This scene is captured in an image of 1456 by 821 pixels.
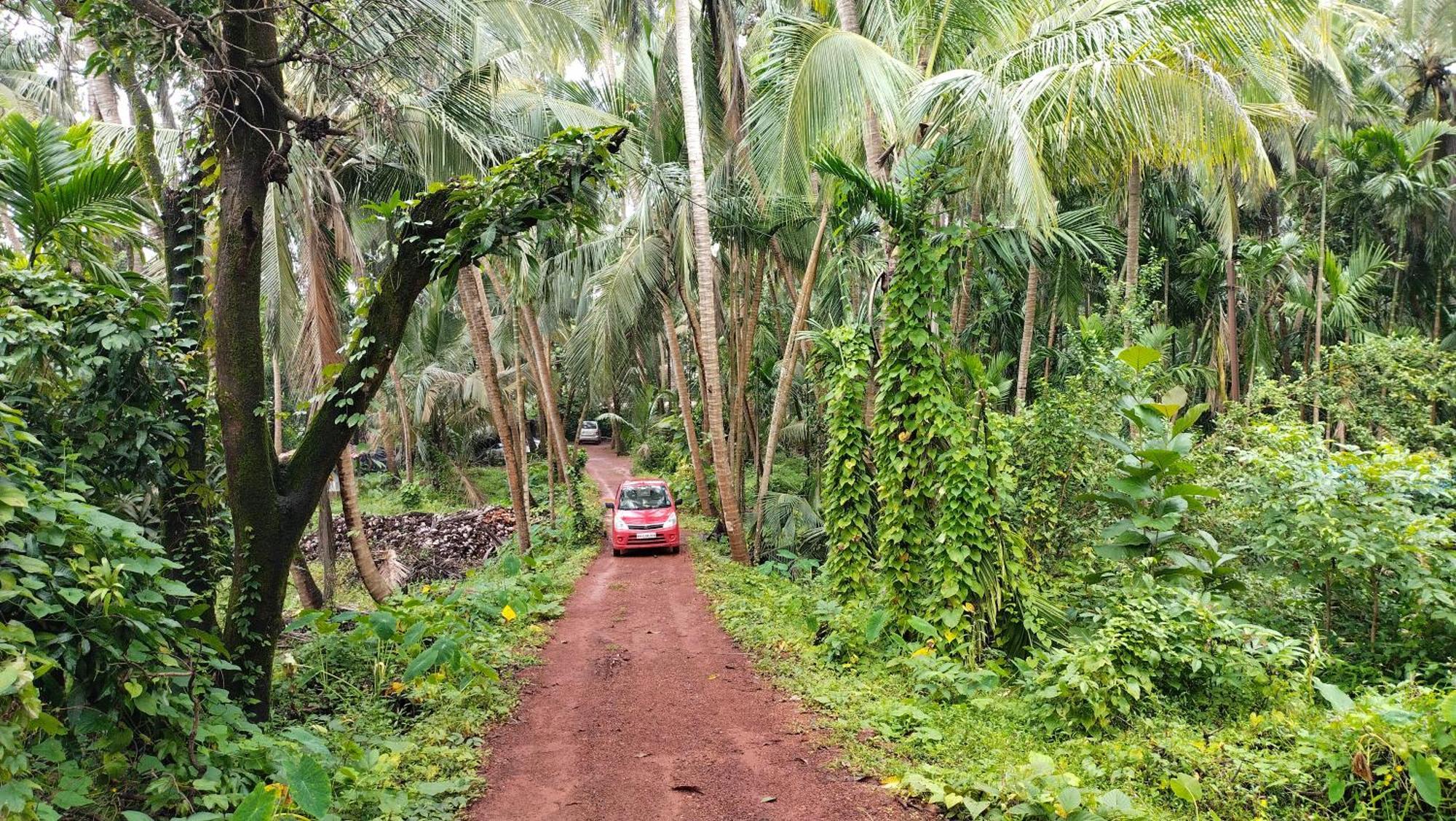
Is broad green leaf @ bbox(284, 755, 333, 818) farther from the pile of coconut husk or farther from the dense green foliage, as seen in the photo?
the pile of coconut husk

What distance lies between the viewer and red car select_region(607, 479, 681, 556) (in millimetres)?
13438

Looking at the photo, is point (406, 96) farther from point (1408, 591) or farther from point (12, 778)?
point (1408, 591)

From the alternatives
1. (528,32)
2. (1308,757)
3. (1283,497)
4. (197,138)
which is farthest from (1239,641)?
(528,32)

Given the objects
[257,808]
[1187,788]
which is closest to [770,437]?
[1187,788]

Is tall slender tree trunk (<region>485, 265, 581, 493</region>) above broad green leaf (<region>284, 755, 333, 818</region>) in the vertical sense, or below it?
above

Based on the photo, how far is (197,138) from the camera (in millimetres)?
4887

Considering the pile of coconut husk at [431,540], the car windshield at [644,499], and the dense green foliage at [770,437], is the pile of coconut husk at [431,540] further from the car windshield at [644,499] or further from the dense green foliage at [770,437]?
the car windshield at [644,499]

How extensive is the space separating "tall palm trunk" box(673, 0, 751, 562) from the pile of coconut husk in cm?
513

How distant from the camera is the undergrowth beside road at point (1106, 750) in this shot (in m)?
3.70

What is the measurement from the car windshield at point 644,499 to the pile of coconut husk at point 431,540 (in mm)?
2935

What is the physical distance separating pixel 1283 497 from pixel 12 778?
7.67 metres

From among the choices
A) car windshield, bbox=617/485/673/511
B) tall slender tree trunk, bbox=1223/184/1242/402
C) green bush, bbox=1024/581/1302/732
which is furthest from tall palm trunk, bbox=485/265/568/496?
tall slender tree trunk, bbox=1223/184/1242/402

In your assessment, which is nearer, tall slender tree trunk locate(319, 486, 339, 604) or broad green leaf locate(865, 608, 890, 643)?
broad green leaf locate(865, 608, 890, 643)

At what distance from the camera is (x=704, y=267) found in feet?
34.8
